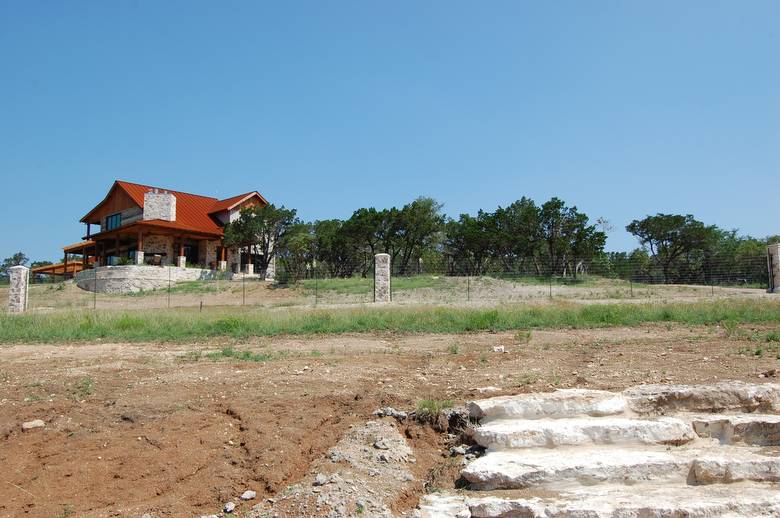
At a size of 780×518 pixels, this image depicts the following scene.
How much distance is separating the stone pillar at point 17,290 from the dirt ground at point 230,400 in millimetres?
14295

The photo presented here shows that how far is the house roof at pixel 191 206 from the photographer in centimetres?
4147

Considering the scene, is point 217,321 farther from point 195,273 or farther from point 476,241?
point 476,241

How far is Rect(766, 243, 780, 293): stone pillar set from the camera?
24.0m

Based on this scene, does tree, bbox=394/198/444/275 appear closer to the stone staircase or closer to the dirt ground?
the dirt ground

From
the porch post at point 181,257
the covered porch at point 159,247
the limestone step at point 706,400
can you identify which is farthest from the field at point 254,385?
the covered porch at point 159,247

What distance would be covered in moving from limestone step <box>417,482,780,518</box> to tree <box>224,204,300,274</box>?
36.0 meters

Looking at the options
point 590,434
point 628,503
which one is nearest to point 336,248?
point 590,434

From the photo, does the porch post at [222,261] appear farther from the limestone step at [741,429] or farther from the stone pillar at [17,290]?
the limestone step at [741,429]

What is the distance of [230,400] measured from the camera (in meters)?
7.19

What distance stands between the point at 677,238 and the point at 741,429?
41.9m

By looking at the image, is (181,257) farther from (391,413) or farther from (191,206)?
(391,413)

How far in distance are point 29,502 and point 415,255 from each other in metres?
42.8

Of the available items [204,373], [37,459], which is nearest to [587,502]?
[37,459]

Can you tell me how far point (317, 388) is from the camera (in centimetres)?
762
